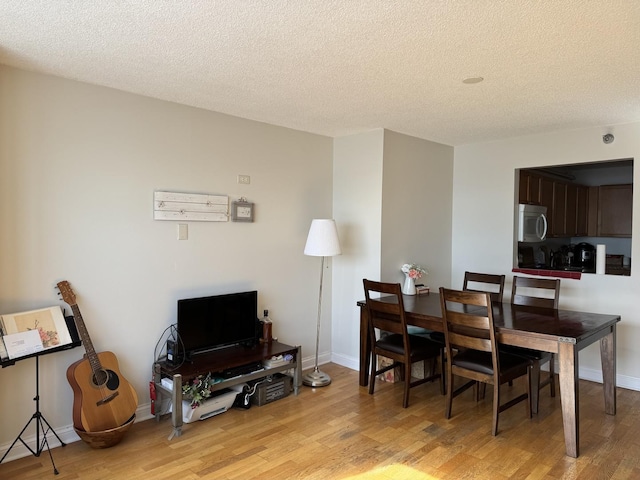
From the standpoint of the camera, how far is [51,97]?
282cm

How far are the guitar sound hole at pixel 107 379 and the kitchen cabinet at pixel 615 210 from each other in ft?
19.8

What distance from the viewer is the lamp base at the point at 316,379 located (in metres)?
3.95

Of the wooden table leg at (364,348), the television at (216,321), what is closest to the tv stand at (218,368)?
the television at (216,321)

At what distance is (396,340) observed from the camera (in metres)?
3.73

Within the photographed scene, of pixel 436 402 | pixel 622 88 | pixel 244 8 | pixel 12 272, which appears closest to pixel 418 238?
pixel 436 402

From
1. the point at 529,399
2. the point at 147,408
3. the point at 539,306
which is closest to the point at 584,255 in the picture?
the point at 539,306

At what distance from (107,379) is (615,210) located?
6274 millimetres

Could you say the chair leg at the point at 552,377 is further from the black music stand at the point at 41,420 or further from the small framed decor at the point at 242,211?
the black music stand at the point at 41,420

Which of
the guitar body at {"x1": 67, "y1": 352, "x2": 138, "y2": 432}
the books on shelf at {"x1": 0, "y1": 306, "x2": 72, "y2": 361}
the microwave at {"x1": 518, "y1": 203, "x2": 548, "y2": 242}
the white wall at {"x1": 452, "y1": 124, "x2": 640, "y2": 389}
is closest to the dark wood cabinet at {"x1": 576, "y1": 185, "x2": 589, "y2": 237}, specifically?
the microwave at {"x1": 518, "y1": 203, "x2": 548, "y2": 242}

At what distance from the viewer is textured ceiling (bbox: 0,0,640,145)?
6.36 ft

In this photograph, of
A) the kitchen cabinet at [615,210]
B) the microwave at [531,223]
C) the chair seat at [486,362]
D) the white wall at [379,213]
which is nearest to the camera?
the chair seat at [486,362]

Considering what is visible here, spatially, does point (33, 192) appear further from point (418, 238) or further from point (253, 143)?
point (418, 238)

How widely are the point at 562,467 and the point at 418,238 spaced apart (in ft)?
8.00

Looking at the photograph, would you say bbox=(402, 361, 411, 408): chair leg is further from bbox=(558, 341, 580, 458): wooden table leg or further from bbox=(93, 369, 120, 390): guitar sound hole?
bbox=(93, 369, 120, 390): guitar sound hole
